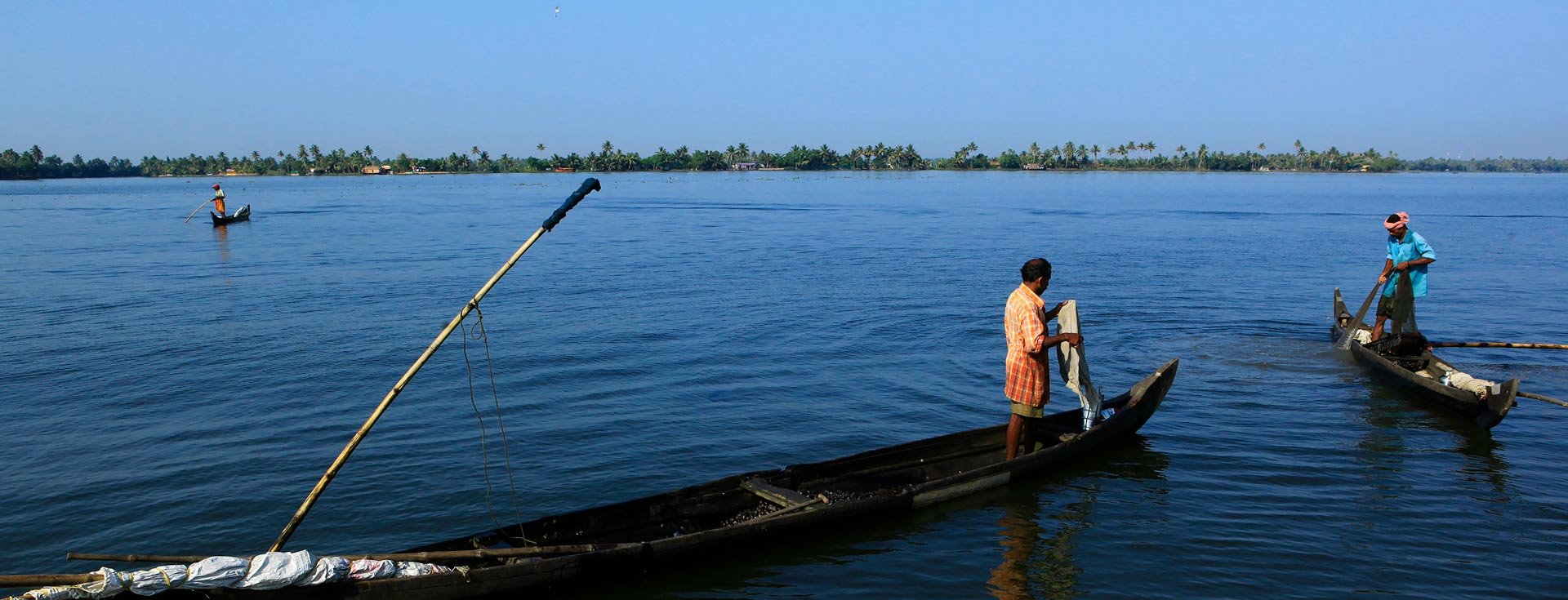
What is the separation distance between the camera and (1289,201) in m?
61.1

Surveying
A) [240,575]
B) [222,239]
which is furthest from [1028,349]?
[222,239]

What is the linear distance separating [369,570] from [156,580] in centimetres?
103

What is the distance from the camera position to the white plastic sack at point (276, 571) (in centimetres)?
521

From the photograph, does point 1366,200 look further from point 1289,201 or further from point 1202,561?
point 1202,561

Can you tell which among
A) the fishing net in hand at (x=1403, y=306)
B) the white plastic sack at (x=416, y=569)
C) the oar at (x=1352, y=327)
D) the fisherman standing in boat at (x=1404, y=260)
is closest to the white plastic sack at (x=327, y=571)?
the white plastic sack at (x=416, y=569)

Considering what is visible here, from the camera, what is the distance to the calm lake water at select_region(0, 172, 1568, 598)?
7227mm

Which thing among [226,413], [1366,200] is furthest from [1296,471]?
[1366,200]

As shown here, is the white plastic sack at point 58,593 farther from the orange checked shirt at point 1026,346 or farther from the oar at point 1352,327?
the oar at point 1352,327

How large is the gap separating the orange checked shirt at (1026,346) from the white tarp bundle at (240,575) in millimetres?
4524

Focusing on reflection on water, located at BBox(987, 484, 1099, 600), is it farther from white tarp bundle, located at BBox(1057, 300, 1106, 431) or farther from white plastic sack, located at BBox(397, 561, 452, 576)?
white plastic sack, located at BBox(397, 561, 452, 576)

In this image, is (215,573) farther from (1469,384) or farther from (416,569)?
(1469,384)

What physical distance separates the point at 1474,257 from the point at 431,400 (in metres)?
27.9

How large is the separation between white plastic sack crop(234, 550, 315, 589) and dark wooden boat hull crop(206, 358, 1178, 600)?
0.07 m

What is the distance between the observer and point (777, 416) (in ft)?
35.4
